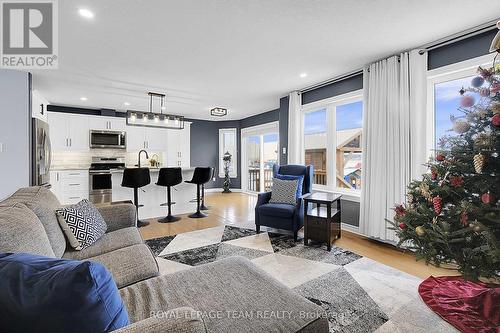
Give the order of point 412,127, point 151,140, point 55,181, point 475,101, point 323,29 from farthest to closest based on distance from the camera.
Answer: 1. point 151,140
2. point 55,181
3. point 412,127
4. point 323,29
5. point 475,101

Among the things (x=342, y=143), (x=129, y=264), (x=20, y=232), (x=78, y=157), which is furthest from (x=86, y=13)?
(x=78, y=157)

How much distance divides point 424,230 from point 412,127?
1.80m

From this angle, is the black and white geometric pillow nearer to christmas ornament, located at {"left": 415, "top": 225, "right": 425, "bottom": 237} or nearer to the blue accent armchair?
the blue accent armchair

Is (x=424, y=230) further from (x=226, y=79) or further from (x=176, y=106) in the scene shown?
(x=176, y=106)

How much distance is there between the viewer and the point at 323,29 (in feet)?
8.34

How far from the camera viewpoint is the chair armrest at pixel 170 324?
73 cm

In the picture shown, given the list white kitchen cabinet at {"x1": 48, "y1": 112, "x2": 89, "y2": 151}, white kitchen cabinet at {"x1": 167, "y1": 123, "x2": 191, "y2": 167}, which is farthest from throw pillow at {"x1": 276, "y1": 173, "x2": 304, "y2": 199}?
white kitchen cabinet at {"x1": 48, "y1": 112, "x2": 89, "y2": 151}

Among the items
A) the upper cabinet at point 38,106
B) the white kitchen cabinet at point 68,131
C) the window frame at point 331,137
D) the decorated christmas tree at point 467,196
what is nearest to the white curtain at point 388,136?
the window frame at point 331,137

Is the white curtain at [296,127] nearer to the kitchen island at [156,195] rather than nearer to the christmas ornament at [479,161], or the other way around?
the kitchen island at [156,195]

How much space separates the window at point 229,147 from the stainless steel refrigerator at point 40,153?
502 centimetres

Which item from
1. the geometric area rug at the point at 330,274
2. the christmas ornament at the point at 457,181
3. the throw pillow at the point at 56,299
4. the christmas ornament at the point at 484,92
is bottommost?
the geometric area rug at the point at 330,274

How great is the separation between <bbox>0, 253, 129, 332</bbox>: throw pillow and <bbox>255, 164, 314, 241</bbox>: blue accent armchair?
2936 mm

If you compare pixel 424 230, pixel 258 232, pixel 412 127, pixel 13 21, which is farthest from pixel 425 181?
pixel 13 21

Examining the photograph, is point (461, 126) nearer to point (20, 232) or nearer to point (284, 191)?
point (284, 191)
